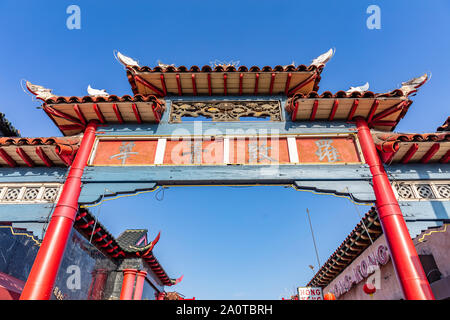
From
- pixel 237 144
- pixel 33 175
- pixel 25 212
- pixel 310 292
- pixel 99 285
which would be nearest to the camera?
pixel 25 212

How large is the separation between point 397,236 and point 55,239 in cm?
631

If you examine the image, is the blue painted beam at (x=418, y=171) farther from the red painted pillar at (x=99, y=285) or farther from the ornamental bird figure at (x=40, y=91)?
the red painted pillar at (x=99, y=285)

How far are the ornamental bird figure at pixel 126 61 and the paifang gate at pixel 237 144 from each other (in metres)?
0.03

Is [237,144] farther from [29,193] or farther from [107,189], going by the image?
[29,193]

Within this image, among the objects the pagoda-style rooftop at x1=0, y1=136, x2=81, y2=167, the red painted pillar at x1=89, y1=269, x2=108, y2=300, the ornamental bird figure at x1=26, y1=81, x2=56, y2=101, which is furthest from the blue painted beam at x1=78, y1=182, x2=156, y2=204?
the red painted pillar at x1=89, y1=269, x2=108, y2=300

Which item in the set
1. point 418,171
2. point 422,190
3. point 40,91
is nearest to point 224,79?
point 40,91

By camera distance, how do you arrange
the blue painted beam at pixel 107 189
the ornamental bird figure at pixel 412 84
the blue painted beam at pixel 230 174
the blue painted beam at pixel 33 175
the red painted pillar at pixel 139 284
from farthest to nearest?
the red painted pillar at pixel 139 284 < the ornamental bird figure at pixel 412 84 < the blue painted beam at pixel 33 175 < the blue painted beam at pixel 230 174 < the blue painted beam at pixel 107 189

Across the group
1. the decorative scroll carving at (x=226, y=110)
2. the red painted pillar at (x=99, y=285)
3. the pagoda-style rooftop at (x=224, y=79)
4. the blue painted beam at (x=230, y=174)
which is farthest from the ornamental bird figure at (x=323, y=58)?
the red painted pillar at (x=99, y=285)

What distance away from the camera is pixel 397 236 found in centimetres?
455

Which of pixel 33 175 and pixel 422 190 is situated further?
pixel 33 175

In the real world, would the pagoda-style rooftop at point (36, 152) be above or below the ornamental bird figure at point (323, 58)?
below

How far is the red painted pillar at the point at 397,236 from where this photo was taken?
416 cm

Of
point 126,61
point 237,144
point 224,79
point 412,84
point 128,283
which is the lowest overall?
point 128,283
